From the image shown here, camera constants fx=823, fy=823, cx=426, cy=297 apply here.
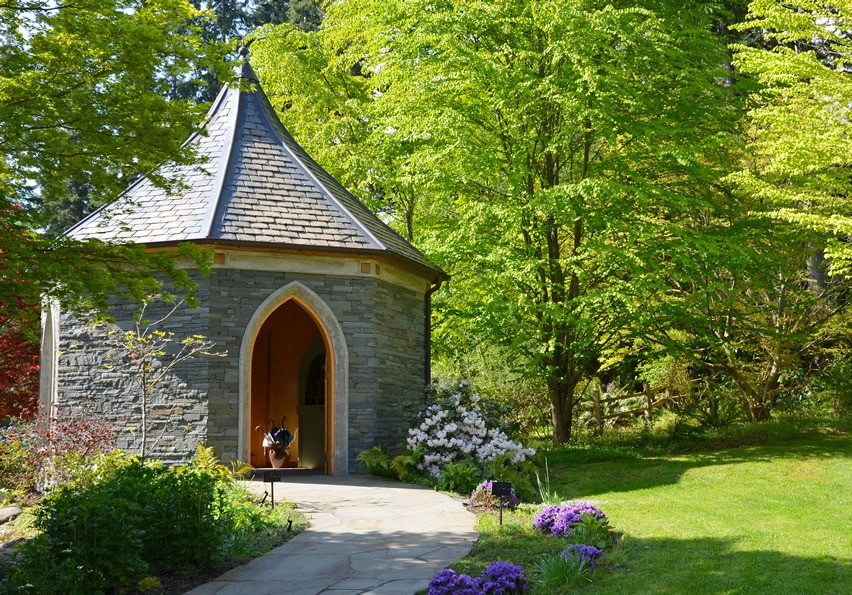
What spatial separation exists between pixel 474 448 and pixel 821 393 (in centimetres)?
1012

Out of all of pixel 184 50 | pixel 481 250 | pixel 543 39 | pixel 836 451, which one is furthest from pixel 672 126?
pixel 184 50

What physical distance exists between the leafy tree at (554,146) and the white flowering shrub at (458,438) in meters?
2.02

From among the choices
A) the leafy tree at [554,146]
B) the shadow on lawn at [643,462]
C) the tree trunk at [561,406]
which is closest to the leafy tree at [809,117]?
the leafy tree at [554,146]

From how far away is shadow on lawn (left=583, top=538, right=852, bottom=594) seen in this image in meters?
5.91

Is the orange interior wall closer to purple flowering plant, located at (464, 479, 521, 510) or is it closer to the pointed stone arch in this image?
the pointed stone arch

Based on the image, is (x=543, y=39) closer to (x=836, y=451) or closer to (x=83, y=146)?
(x=836, y=451)

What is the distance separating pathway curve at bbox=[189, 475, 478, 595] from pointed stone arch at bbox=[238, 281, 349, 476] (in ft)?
5.35

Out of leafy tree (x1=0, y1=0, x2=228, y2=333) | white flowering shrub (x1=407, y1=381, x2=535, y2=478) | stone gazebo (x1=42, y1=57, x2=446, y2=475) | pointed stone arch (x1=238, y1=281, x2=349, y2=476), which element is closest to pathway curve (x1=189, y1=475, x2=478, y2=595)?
white flowering shrub (x1=407, y1=381, x2=535, y2=478)

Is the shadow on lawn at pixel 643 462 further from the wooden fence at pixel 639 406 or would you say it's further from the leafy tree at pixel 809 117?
the wooden fence at pixel 639 406

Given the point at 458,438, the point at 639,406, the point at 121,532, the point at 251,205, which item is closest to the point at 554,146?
the point at 251,205

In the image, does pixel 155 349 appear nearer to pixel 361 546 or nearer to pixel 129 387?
pixel 129 387

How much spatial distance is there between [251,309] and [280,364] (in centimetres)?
437

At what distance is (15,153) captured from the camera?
6.68 meters

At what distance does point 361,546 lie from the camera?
721 centimetres
